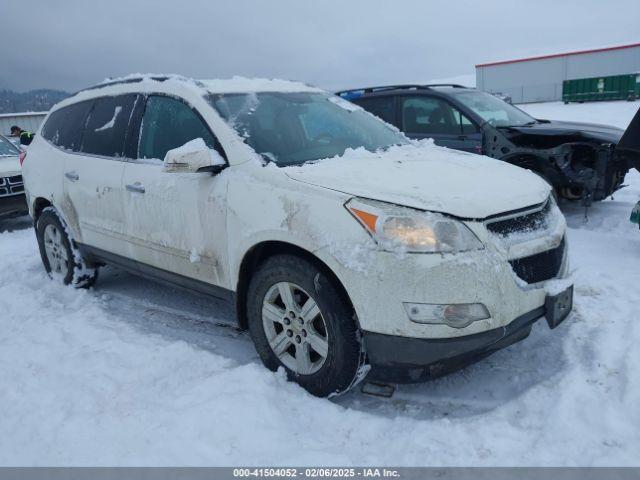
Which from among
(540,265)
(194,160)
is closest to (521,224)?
(540,265)

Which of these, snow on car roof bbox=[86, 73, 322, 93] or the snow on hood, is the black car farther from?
the snow on hood

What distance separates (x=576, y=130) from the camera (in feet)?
20.8

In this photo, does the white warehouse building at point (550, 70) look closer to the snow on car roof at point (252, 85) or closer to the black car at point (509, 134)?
the black car at point (509, 134)

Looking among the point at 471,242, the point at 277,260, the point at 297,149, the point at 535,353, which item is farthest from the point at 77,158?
the point at 535,353

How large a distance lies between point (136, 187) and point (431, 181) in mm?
2145

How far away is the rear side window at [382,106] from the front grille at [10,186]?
5.43m

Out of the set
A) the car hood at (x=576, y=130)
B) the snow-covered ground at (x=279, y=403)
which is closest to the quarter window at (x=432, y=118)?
the car hood at (x=576, y=130)

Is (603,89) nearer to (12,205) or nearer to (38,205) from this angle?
(12,205)

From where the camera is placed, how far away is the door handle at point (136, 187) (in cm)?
381

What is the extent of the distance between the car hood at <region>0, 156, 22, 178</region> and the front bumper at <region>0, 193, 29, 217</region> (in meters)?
0.35

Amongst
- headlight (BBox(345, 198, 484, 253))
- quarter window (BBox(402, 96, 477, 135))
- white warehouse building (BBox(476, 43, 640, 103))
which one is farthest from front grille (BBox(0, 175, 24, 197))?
white warehouse building (BBox(476, 43, 640, 103))

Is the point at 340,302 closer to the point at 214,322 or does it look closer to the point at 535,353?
the point at 535,353

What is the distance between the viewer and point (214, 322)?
166 inches

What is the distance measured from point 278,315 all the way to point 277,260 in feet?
1.08
